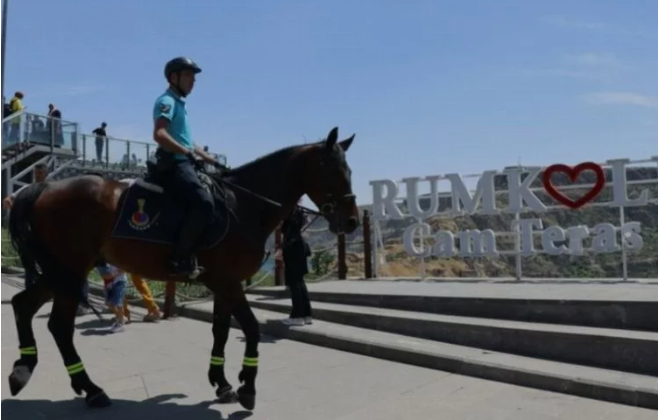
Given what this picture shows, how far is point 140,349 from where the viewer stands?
7.98m

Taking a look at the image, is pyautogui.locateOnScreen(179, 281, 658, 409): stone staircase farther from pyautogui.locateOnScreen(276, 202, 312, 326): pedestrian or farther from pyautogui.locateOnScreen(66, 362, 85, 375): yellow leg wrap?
pyautogui.locateOnScreen(66, 362, 85, 375): yellow leg wrap

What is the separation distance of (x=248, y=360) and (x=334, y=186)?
5.26ft

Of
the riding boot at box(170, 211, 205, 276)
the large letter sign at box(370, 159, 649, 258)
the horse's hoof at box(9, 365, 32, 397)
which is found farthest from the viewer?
the large letter sign at box(370, 159, 649, 258)

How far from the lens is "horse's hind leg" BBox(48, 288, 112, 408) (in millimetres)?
5355

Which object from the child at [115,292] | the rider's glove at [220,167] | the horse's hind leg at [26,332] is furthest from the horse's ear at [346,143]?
the child at [115,292]

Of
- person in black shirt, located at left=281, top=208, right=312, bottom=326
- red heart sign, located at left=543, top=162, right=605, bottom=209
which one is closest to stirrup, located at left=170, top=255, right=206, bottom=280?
person in black shirt, located at left=281, top=208, right=312, bottom=326

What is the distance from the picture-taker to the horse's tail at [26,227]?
5445mm

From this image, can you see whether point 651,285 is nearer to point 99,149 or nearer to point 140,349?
point 140,349

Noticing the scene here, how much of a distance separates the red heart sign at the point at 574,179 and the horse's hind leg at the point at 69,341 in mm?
8392

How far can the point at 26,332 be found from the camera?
5574 mm

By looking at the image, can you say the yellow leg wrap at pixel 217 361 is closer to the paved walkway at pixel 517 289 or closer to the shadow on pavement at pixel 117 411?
the shadow on pavement at pixel 117 411

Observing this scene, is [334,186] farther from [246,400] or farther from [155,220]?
[246,400]

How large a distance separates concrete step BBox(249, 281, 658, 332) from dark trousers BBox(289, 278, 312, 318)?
1.13m

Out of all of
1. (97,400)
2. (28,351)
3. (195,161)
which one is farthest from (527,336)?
(28,351)
